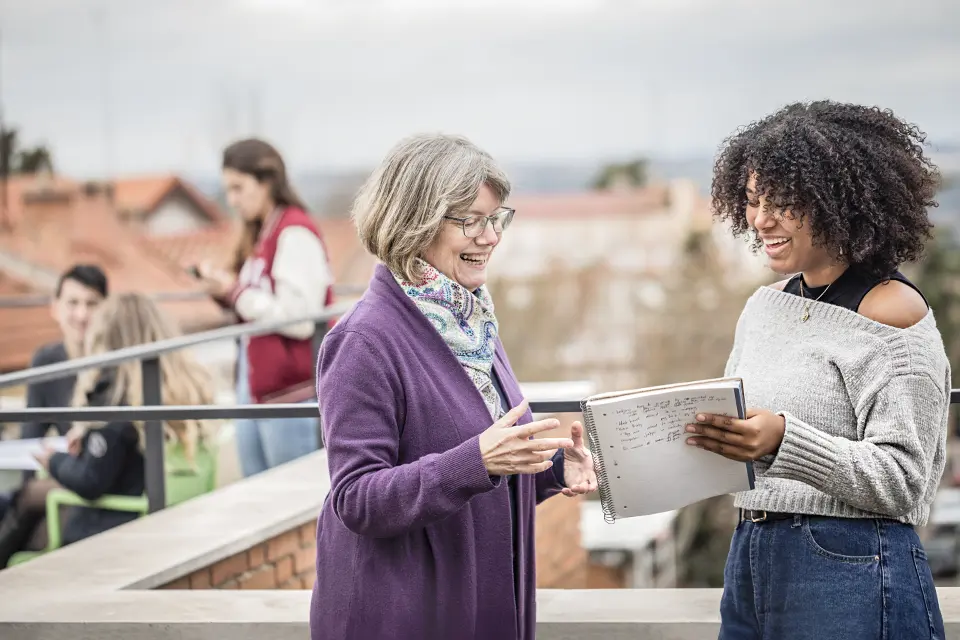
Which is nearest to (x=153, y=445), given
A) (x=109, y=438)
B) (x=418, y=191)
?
(x=109, y=438)

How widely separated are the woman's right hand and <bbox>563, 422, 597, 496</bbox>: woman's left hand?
0.31 metres

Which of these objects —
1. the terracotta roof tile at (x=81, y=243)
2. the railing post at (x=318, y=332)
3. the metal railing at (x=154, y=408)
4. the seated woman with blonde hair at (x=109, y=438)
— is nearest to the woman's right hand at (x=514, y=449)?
the metal railing at (x=154, y=408)

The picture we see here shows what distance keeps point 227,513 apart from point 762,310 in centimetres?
245

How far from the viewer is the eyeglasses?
6.52ft

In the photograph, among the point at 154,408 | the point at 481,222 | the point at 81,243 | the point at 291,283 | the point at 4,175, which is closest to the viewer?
the point at 481,222

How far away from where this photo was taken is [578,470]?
7.13 ft

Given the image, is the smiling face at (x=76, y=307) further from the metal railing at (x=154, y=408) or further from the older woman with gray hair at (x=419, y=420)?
the older woman with gray hair at (x=419, y=420)

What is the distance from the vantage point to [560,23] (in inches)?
2453

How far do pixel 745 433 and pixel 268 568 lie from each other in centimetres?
248

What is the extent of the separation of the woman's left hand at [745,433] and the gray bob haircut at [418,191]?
0.55 metres

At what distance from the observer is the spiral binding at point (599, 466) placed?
6.21 feet

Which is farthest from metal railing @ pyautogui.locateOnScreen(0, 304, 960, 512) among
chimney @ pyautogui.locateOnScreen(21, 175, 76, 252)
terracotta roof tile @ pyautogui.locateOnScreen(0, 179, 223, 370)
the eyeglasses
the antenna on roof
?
chimney @ pyautogui.locateOnScreen(21, 175, 76, 252)

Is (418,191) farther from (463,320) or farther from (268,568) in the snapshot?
(268,568)

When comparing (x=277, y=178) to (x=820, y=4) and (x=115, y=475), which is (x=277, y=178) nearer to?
(x=115, y=475)
